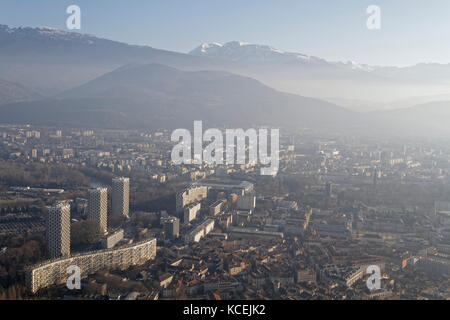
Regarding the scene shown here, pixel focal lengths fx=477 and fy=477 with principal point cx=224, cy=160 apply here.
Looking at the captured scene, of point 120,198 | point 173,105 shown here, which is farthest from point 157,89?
point 120,198

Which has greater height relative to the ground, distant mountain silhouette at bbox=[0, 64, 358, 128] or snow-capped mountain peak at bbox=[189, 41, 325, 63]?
snow-capped mountain peak at bbox=[189, 41, 325, 63]

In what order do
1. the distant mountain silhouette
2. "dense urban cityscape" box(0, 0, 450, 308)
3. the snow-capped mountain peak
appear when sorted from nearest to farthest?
"dense urban cityscape" box(0, 0, 450, 308), the distant mountain silhouette, the snow-capped mountain peak

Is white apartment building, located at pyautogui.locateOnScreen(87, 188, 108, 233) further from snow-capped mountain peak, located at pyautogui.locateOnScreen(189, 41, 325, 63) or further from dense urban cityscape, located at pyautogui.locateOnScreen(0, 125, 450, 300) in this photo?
snow-capped mountain peak, located at pyautogui.locateOnScreen(189, 41, 325, 63)

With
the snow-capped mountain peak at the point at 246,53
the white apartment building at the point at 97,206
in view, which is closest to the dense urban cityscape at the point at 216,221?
the white apartment building at the point at 97,206

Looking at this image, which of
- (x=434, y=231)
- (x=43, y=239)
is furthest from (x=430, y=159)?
(x=43, y=239)

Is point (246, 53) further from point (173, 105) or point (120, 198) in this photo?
point (120, 198)

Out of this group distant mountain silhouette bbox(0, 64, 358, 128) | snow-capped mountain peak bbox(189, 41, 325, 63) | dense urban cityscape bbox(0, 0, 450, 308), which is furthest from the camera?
snow-capped mountain peak bbox(189, 41, 325, 63)

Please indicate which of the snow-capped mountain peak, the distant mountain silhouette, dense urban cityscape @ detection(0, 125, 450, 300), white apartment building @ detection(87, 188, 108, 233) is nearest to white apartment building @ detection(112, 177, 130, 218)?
dense urban cityscape @ detection(0, 125, 450, 300)
